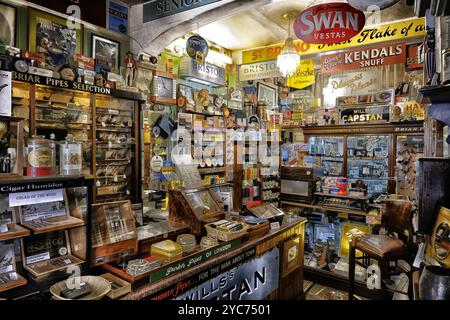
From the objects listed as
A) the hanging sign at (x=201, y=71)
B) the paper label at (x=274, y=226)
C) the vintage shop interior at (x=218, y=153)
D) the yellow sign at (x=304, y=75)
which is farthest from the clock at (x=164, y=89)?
the paper label at (x=274, y=226)

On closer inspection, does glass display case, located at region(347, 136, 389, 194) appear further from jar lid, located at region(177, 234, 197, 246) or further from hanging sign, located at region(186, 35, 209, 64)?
jar lid, located at region(177, 234, 197, 246)

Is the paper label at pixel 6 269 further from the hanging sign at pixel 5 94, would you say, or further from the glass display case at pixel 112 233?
the hanging sign at pixel 5 94

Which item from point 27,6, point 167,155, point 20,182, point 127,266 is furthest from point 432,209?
point 27,6

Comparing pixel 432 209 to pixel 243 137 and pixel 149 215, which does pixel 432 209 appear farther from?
pixel 243 137

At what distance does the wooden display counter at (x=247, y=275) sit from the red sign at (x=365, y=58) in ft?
9.08

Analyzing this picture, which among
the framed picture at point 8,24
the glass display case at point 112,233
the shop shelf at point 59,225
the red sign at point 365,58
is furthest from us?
the red sign at point 365,58

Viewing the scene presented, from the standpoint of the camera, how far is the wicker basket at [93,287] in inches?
63.2

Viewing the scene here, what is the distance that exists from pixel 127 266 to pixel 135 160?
8.63 ft

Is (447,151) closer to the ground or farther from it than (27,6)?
closer to the ground

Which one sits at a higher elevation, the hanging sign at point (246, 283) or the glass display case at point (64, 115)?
the glass display case at point (64, 115)

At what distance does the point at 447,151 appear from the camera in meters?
2.58

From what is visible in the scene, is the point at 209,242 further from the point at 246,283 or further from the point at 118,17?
the point at 118,17

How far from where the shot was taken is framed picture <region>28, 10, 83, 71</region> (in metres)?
3.72
